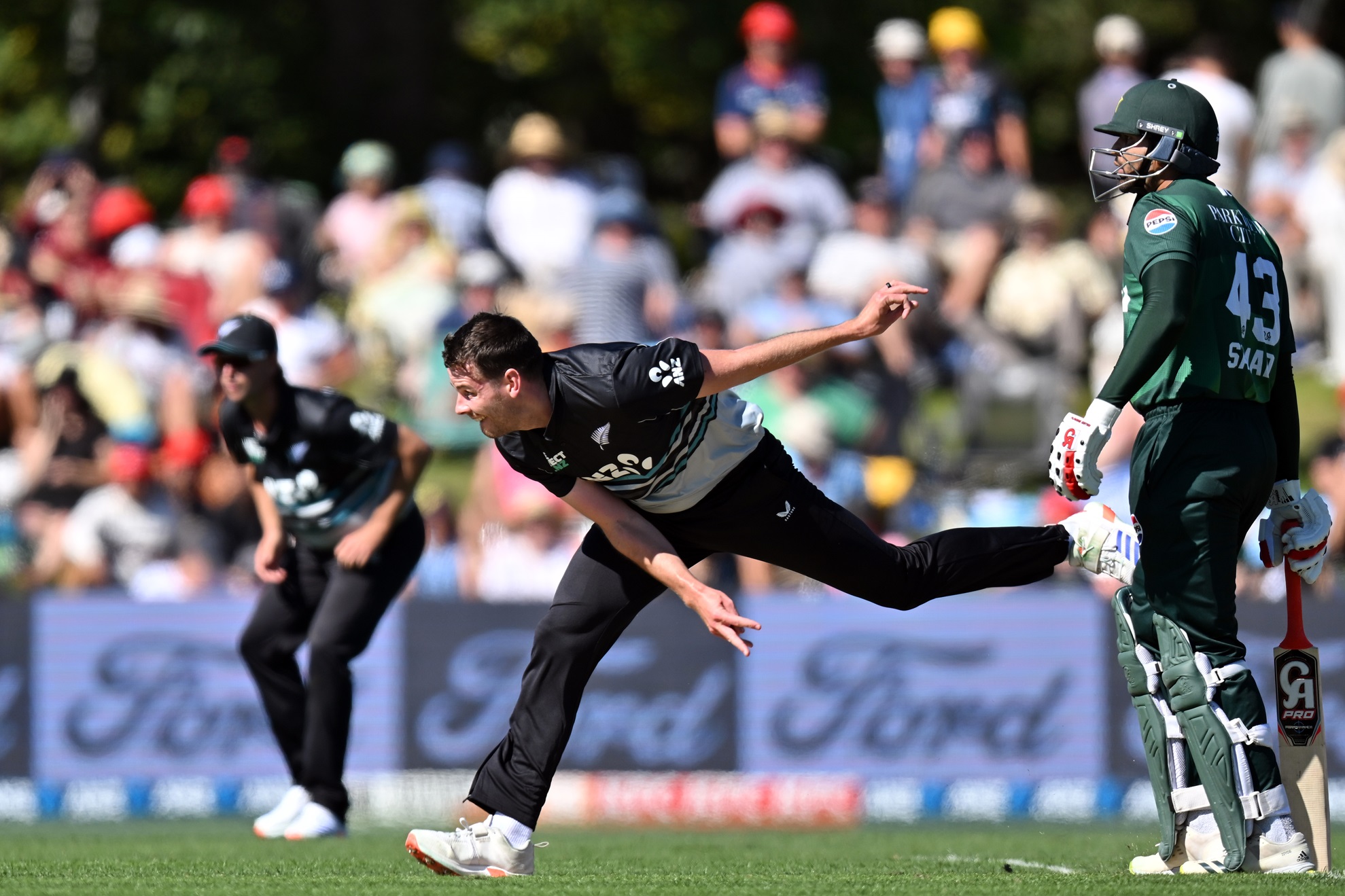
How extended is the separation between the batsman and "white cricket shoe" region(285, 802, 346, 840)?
394cm

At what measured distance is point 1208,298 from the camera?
612cm

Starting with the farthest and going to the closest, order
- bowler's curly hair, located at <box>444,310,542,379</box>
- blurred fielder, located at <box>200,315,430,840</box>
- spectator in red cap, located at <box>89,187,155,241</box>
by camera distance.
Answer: spectator in red cap, located at <box>89,187,155,241</box> < blurred fielder, located at <box>200,315,430,840</box> < bowler's curly hair, located at <box>444,310,542,379</box>

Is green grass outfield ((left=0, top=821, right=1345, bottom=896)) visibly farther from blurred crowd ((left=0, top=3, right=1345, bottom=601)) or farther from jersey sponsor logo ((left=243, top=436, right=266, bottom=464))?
blurred crowd ((left=0, top=3, right=1345, bottom=601))

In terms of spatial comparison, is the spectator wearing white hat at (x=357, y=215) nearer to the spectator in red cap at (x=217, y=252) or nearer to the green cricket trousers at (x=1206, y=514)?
the spectator in red cap at (x=217, y=252)

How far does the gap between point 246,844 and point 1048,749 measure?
203 inches

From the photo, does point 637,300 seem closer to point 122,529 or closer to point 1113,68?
point 122,529

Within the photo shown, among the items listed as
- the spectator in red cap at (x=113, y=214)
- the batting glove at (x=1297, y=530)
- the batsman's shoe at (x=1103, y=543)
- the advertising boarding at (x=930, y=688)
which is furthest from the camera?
the spectator in red cap at (x=113, y=214)

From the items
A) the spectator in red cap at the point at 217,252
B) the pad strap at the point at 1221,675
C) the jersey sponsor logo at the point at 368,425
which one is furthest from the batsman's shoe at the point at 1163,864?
the spectator in red cap at the point at 217,252

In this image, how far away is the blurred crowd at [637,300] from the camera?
12.6m

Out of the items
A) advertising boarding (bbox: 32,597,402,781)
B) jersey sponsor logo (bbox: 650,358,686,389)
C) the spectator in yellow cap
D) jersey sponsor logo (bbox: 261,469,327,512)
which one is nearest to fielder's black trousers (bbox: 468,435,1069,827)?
jersey sponsor logo (bbox: 650,358,686,389)

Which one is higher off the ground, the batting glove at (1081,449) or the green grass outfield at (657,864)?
the batting glove at (1081,449)

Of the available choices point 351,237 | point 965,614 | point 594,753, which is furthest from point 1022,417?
point 351,237

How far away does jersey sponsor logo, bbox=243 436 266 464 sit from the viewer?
862 centimetres

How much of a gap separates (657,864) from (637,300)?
6.69 metres
